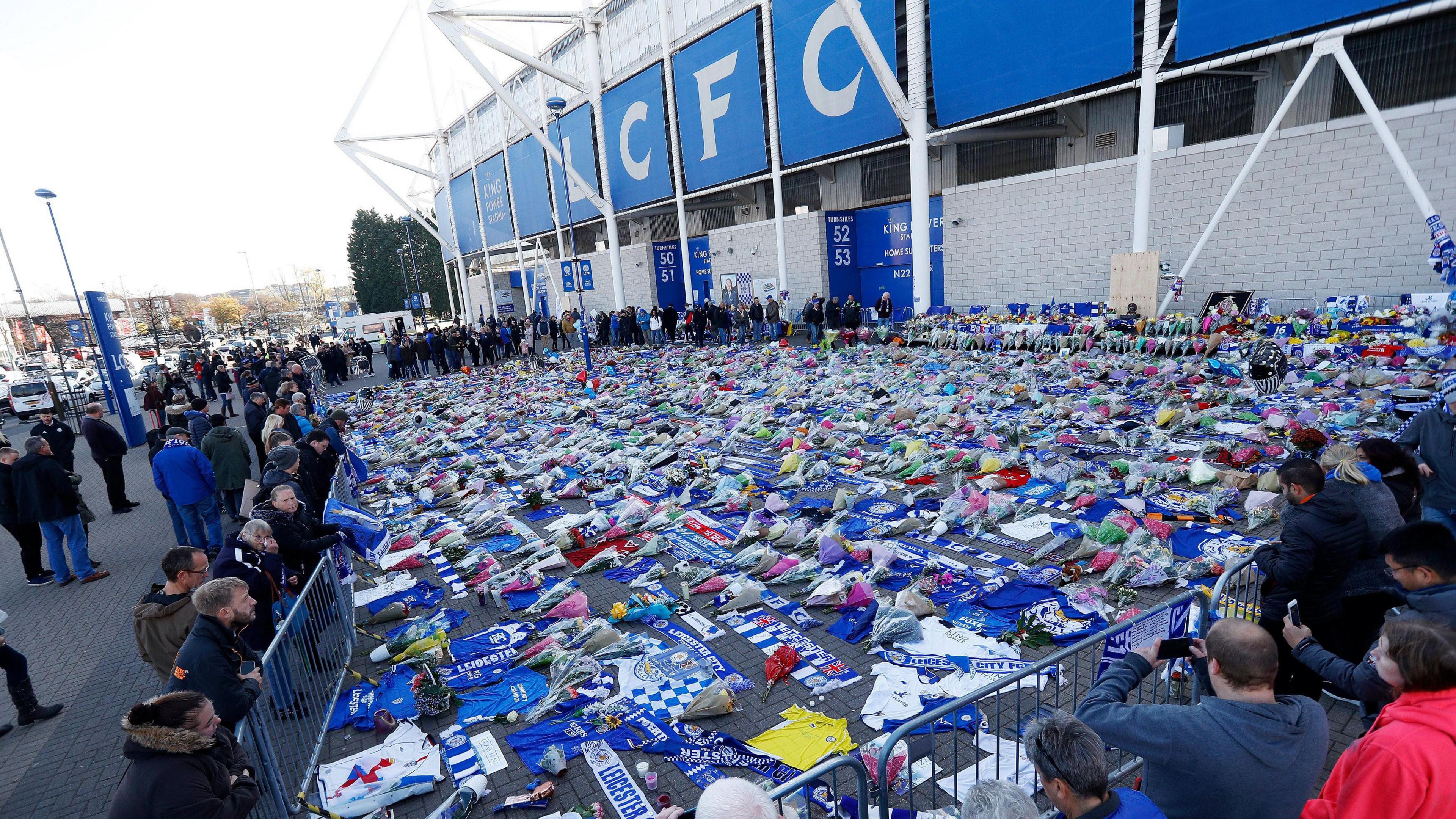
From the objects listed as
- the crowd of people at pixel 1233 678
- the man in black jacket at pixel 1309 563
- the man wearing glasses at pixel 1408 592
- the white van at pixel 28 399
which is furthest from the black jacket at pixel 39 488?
the white van at pixel 28 399

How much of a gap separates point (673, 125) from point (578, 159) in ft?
26.3

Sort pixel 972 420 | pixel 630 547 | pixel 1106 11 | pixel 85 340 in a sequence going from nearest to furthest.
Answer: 1. pixel 630 547
2. pixel 972 420
3. pixel 1106 11
4. pixel 85 340

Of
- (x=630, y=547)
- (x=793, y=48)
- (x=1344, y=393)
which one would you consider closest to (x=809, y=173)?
(x=793, y=48)

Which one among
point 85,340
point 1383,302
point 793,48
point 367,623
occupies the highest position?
point 793,48

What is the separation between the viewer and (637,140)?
30609 mm

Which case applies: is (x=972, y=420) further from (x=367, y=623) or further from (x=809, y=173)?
(x=809, y=173)

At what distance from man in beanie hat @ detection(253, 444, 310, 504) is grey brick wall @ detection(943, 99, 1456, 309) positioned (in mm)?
19542

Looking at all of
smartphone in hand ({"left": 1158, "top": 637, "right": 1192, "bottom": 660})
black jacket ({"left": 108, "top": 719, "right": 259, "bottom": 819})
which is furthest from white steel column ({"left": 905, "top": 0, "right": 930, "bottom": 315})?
black jacket ({"left": 108, "top": 719, "right": 259, "bottom": 819})

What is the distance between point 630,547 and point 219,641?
4.31 m

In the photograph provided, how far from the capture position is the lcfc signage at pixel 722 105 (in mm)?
24359

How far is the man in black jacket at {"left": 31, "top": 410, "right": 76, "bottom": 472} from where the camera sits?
A: 932 cm

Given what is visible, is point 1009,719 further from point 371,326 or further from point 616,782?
point 371,326

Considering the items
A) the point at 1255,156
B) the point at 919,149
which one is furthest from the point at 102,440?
the point at 1255,156

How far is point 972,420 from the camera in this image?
1086 centimetres
